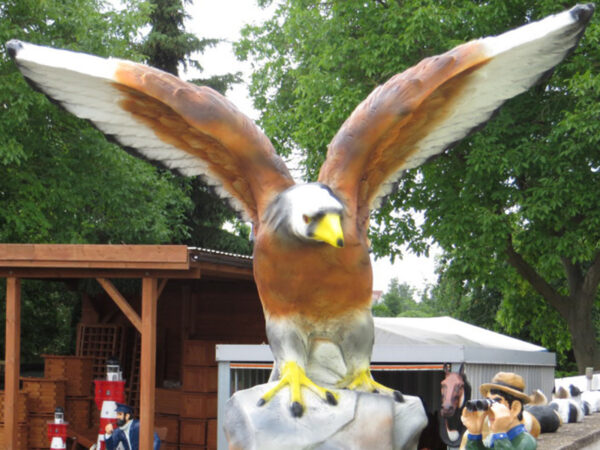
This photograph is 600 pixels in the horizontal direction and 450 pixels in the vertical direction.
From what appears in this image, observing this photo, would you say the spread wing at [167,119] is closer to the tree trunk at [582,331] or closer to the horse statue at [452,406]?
the horse statue at [452,406]

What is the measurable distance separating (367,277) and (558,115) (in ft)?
30.2

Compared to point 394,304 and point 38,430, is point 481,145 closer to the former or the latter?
point 38,430

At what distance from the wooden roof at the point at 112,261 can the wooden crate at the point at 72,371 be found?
6.83 feet

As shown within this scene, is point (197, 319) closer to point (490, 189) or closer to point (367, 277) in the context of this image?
point (490, 189)

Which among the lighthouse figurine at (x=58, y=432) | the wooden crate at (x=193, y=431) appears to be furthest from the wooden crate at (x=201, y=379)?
the lighthouse figurine at (x=58, y=432)

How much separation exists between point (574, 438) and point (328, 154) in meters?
4.40

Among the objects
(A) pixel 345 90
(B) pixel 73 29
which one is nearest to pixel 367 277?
(A) pixel 345 90

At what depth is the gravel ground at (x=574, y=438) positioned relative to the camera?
6.63 m

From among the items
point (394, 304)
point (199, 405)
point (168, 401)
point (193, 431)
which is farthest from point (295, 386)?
point (394, 304)

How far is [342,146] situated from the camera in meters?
3.96

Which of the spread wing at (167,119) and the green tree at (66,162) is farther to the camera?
the green tree at (66,162)

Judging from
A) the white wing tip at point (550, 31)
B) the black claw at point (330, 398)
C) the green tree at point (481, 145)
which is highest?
the green tree at point (481, 145)

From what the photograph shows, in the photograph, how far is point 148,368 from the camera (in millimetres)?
9039

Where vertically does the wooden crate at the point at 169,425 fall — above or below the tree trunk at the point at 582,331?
below
